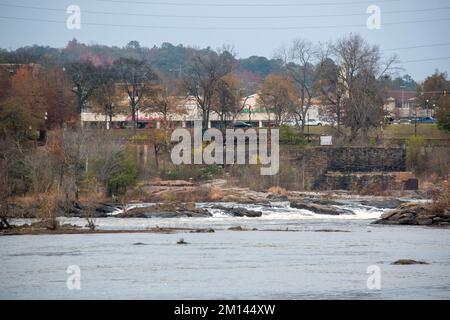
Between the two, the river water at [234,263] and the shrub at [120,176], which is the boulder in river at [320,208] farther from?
the shrub at [120,176]

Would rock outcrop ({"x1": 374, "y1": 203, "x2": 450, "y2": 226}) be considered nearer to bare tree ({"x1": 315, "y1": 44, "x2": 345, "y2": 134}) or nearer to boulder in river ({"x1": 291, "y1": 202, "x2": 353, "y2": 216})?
boulder in river ({"x1": 291, "y1": 202, "x2": 353, "y2": 216})

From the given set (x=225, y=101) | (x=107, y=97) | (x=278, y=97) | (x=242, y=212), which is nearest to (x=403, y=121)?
(x=278, y=97)

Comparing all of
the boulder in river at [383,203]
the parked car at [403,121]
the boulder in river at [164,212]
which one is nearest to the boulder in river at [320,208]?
the boulder in river at [383,203]

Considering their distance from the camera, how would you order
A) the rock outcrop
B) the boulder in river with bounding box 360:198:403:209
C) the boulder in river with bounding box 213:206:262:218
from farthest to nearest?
the boulder in river with bounding box 360:198:403:209, the boulder in river with bounding box 213:206:262:218, the rock outcrop

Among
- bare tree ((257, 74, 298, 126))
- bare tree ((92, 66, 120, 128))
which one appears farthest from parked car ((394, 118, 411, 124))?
bare tree ((92, 66, 120, 128))

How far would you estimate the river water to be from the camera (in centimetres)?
4025

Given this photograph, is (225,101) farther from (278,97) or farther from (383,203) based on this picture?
(383,203)

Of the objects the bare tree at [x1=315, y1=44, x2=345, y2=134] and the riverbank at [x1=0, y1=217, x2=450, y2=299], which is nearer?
the riverbank at [x1=0, y1=217, x2=450, y2=299]

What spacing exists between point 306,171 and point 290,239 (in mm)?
43711

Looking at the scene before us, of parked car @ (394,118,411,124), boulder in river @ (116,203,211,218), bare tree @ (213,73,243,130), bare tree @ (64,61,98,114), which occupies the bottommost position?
boulder in river @ (116,203,211,218)

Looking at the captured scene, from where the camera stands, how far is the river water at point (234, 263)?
40250 millimetres

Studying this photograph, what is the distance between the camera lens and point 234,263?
47.4 meters

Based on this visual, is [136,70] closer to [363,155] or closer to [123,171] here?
[363,155]

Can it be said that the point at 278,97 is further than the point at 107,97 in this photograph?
Yes
